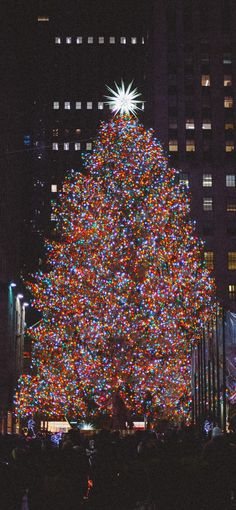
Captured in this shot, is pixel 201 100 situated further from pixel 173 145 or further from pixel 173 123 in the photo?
pixel 173 145

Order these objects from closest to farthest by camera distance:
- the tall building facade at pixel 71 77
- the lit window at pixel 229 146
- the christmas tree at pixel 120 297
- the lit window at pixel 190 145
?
the christmas tree at pixel 120 297 < the lit window at pixel 190 145 < the lit window at pixel 229 146 < the tall building facade at pixel 71 77

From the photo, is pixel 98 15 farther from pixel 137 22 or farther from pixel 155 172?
pixel 155 172

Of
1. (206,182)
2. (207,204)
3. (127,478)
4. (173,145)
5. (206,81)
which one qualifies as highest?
(206,81)

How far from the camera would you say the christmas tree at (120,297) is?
117ft

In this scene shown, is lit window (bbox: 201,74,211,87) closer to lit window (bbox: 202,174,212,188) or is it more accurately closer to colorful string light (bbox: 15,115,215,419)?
lit window (bbox: 202,174,212,188)

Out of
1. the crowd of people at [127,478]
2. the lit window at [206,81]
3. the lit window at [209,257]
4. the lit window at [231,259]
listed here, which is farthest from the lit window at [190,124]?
the crowd of people at [127,478]

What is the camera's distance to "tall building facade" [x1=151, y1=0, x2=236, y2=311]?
9294 cm

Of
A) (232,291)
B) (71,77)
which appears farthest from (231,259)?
(71,77)

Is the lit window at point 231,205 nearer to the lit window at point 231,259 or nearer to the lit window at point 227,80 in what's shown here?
the lit window at point 231,259

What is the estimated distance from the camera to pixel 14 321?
179 feet

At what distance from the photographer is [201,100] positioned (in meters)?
94.9

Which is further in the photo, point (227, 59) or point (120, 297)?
point (227, 59)

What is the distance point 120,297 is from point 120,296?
102 millimetres

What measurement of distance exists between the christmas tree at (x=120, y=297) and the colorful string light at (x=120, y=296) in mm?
49
